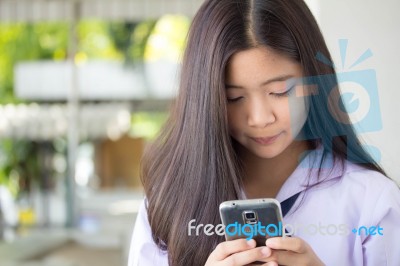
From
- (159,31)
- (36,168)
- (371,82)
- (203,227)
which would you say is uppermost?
(159,31)

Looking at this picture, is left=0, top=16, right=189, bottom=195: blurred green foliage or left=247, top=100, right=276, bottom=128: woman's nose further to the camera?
left=0, top=16, right=189, bottom=195: blurred green foliage

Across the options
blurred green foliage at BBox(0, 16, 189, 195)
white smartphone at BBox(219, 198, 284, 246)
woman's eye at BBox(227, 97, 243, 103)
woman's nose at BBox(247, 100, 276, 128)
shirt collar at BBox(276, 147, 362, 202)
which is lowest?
white smartphone at BBox(219, 198, 284, 246)

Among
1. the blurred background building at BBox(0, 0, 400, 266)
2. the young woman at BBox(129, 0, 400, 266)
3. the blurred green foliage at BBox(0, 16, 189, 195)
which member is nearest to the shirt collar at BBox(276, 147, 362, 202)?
the young woman at BBox(129, 0, 400, 266)

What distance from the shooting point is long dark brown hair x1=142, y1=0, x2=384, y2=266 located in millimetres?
646

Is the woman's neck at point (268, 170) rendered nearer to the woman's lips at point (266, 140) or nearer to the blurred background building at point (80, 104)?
the woman's lips at point (266, 140)

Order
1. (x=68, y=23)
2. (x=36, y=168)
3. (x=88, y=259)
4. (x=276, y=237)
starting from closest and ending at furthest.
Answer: (x=276, y=237), (x=88, y=259), (x=68, y=23), (x=36, y=168)

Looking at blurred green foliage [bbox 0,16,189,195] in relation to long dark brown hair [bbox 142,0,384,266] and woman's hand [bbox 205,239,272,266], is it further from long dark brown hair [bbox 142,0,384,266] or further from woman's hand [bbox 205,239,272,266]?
woman's hand [bbox 205,239,272,266]

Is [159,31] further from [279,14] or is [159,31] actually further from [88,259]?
[279,14]

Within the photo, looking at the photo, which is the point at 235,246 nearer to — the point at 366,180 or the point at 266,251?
the point at 266,251

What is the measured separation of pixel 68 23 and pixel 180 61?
11.8ft

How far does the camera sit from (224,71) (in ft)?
2.13

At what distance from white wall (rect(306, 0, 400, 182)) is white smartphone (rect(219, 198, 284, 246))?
0.12 metres

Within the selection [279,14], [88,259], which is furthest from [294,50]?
[88,259]

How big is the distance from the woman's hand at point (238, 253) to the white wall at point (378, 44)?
5.7 inches
